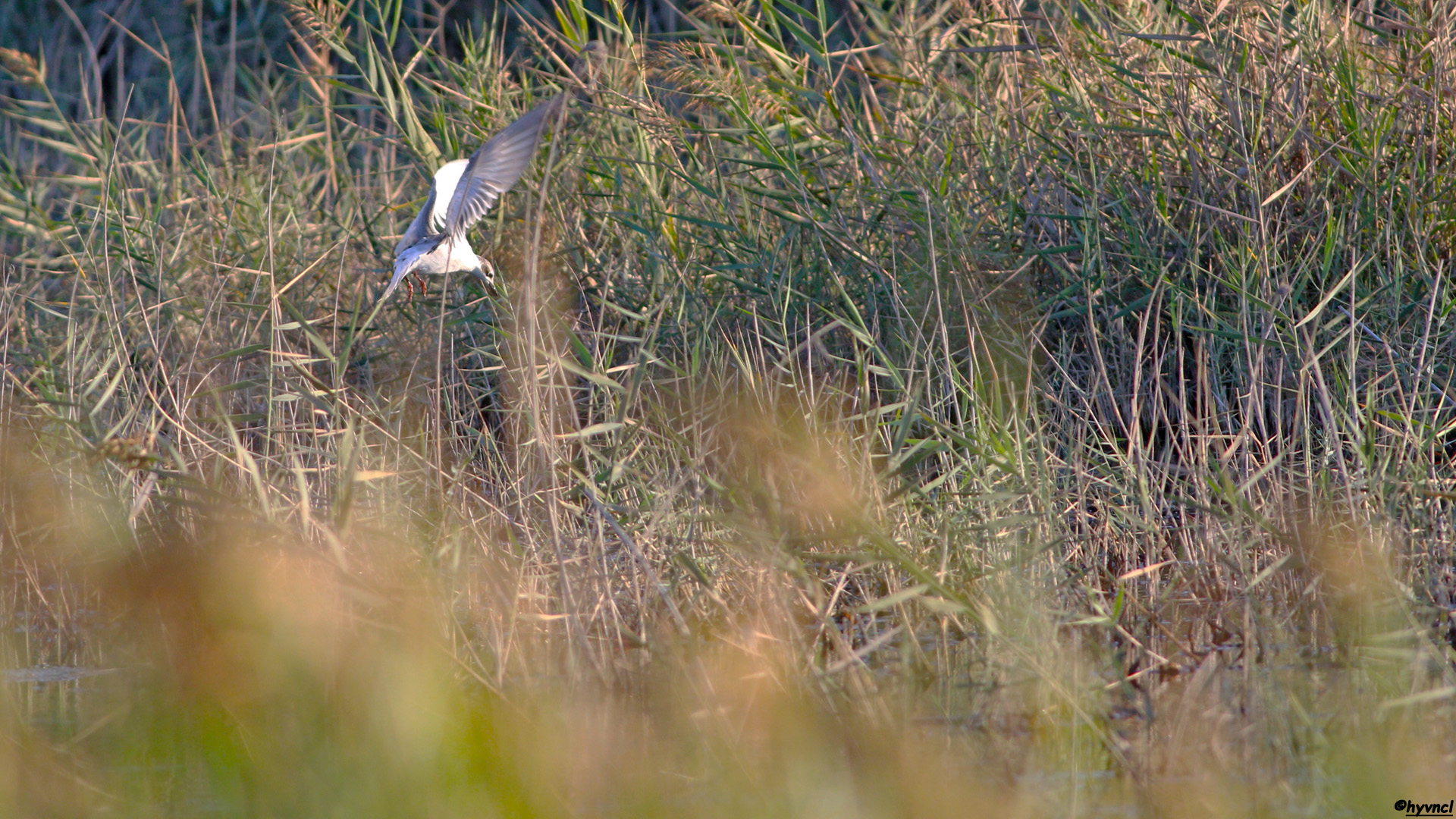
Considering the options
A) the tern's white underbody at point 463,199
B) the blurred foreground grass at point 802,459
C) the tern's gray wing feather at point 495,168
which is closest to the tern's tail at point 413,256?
the tern's white underbody at point 463,199

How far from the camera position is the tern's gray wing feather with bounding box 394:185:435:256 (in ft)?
11.0

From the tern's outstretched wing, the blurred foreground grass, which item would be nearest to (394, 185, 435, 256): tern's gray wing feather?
the tern's outstretched wing

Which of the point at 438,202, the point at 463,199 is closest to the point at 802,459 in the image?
the point at 463,199

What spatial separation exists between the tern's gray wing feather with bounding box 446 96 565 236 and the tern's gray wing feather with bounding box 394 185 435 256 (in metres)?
0.10

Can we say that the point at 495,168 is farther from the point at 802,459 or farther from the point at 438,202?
the point at 802,459

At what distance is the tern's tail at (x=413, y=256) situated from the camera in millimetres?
3355

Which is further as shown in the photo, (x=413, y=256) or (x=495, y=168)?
(x=413, y=256)

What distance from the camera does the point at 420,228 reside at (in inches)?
136

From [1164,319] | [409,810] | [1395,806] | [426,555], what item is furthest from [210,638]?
[1164,319]

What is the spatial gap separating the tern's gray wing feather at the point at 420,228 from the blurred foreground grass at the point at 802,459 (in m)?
0.33

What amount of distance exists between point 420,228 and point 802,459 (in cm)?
146

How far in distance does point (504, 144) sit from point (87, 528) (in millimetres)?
1255

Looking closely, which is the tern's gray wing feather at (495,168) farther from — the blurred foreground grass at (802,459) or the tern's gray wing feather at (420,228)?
the blurred foreground grass at (802,459)

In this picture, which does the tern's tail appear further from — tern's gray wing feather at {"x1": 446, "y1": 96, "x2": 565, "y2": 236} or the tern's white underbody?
tern's gray wing feather at {"x1": 446, "y1": 96, "x2": 565, "y2": 236}
